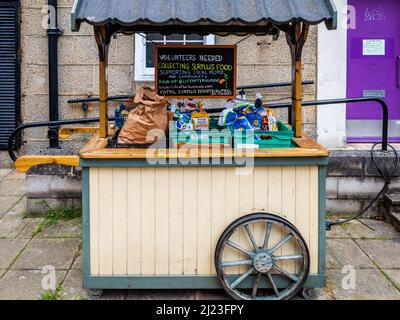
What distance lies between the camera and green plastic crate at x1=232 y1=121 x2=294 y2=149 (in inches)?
163

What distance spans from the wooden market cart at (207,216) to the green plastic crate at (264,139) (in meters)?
0.16

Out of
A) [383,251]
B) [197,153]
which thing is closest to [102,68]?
[197,153]

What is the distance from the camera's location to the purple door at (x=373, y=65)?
25.5 feet

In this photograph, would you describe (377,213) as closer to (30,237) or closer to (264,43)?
(264,43)

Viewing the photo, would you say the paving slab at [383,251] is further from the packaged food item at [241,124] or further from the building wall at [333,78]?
the building wall at [333,78]

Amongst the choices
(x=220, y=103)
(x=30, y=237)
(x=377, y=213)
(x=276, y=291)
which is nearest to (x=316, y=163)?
(x=276, y=291)

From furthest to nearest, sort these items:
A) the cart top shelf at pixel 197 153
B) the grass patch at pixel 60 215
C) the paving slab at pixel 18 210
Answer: the paving slab at pixel 18 210, the grass patch at pixel 60 215, the cart top shelf at pixel 197 153

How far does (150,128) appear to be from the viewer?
4195 millimetres

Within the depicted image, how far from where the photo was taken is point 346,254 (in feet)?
16.4

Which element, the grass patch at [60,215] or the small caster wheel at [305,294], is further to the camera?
the grass patch at [60,215]

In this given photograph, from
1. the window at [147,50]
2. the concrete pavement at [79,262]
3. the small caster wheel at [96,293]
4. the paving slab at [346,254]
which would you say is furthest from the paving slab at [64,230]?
the window at [147,50]

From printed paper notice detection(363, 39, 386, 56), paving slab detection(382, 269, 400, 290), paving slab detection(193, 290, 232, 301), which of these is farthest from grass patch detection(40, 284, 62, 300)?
printed paper notice detection(363, 39, 386, 56)

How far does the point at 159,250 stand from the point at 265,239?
2.64ft

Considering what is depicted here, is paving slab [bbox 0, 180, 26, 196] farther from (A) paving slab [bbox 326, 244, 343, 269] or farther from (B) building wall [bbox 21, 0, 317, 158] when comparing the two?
(A) paving slab [bbox 326, 244, 343, 269]
